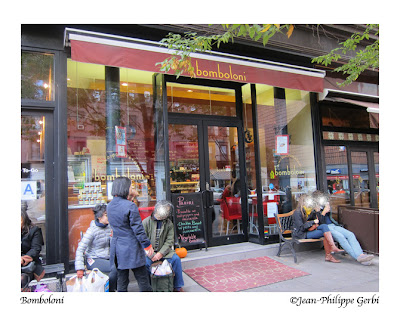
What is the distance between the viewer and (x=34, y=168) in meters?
4.71

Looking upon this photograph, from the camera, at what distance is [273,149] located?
6.84 m

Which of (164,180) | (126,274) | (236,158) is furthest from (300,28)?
(126,274)

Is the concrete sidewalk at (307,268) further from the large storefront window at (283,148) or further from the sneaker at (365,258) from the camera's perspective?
the large storefront window at (283,148)

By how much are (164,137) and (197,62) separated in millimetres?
1506

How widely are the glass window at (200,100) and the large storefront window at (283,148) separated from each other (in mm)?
689

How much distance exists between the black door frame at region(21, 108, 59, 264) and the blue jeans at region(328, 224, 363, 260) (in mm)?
4886

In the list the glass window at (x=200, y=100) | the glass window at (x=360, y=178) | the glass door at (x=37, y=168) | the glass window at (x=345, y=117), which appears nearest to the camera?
the glass door at (x=37, y=168)

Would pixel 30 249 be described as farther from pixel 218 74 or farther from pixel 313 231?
pixel 313 231

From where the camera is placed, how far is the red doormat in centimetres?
453

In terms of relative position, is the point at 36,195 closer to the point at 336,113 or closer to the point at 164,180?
the point at 164,180

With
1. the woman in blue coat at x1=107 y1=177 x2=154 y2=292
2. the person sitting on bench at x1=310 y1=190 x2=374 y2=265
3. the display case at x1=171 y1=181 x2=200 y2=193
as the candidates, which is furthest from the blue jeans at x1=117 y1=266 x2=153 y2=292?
the person sitting on bench at x1=310 y1=190 x2=374 y2=265

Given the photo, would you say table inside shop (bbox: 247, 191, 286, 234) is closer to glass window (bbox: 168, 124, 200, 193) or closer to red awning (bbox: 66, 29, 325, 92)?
glass window (bbox: 168, 124, 200, 193)

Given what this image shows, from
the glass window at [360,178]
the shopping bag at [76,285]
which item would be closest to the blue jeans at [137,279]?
the shopping bag at [76,285]

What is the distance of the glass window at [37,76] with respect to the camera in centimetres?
476
